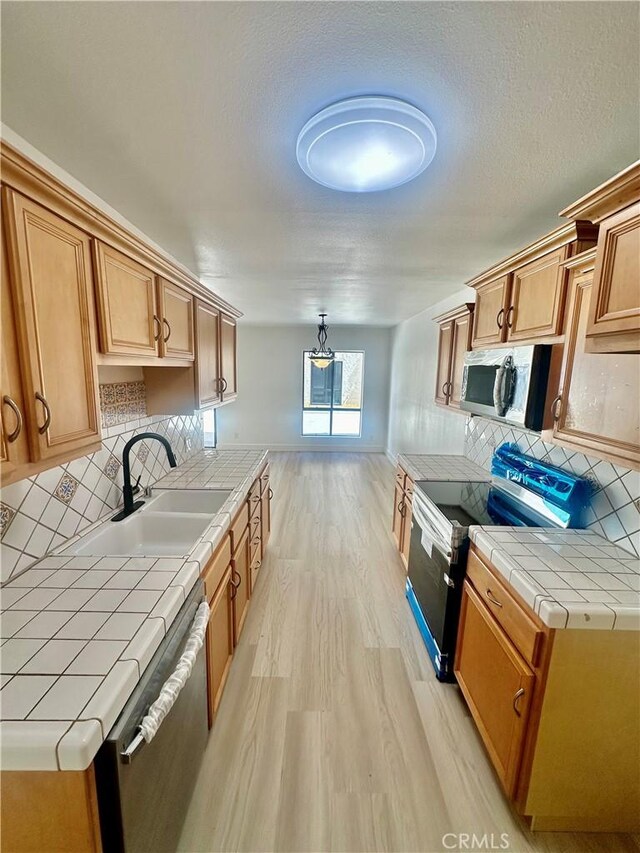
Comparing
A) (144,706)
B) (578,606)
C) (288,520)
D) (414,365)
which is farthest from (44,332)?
(414,365)

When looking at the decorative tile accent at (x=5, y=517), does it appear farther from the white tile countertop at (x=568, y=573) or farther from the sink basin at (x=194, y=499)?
the white tile countertop at (x=568, y=573)

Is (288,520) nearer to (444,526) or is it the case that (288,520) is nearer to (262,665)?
(262,665)

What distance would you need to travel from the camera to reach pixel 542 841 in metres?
1.29

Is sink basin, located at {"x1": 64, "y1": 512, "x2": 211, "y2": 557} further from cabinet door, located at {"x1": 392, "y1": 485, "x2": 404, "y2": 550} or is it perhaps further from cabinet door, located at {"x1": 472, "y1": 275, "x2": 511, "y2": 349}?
cabinet door, located at {"x1": 472, "y1": 275, "x2": 511, "y2": 349}

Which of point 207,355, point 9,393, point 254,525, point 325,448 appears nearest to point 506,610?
point 254,525

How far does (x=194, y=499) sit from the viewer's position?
2164mm

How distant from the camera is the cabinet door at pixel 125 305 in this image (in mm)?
1277

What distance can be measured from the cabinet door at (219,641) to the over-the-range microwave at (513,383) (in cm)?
166

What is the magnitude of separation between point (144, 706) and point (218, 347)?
2.35 metres

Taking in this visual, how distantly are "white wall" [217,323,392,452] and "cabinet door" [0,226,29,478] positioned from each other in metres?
6.05

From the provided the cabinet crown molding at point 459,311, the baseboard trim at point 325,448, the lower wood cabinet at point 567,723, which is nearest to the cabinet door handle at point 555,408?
the lower wood cabinet at point 567,723

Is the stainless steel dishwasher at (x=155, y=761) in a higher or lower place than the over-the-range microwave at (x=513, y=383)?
lower

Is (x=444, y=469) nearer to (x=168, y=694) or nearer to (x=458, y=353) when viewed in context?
(x=458, y=353)

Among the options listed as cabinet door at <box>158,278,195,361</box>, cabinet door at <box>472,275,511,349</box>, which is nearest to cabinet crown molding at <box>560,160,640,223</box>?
cabinet door at <box>472,275,511,349</box>
